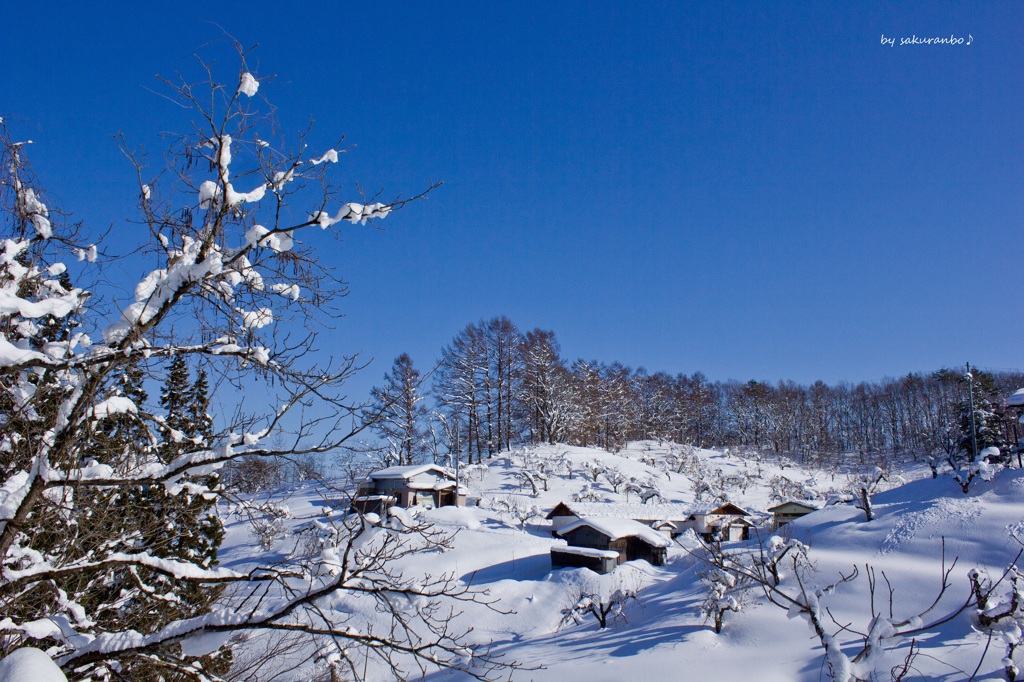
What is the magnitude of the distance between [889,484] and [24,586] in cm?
5223

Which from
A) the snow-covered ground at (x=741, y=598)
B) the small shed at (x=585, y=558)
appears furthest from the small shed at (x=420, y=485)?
the small shed at (x=585, y=558)

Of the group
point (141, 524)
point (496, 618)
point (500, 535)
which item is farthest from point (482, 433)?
point (141, 524)

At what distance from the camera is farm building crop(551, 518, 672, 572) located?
2647cm

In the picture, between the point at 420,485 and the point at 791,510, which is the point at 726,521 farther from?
the point at 420,485

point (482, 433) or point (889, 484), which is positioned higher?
point (482, 433)

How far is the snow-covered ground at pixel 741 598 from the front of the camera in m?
14.4

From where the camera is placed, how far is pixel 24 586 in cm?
324

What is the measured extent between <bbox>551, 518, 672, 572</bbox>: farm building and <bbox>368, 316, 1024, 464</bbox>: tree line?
9139 mm

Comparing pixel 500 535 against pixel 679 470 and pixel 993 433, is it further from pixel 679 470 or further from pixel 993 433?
pixel 993 433

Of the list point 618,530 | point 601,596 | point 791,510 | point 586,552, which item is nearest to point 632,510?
point 791,510

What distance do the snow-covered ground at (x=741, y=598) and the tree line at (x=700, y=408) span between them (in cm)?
913

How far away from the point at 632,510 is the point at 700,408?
3686 cm

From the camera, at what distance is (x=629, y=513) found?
117ft

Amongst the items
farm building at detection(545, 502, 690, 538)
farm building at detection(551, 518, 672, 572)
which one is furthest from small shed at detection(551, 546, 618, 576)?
farm building at detection(545, 502, 690, 538)
